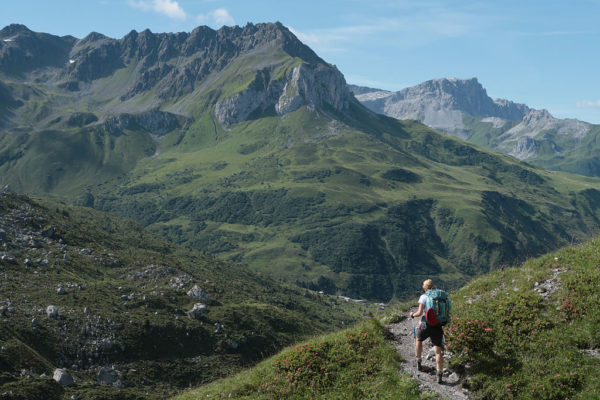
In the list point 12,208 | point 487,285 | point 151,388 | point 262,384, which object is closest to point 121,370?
point 151,388

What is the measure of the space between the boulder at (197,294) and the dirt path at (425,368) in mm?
111213

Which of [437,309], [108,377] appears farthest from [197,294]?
[437,309]

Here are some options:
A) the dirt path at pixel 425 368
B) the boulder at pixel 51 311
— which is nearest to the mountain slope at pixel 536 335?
the dirt path at pixel 425 368

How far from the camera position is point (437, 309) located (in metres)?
19.4

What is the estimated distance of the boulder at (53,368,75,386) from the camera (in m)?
59.3

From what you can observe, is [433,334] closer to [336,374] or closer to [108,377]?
[336,374]

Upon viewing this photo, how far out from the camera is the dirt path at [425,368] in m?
18.5

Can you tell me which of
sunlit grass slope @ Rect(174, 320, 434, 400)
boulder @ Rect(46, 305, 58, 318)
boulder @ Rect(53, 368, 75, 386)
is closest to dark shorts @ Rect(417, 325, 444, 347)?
sunlit grass slope @ Rect(174, 320, 434, 400)

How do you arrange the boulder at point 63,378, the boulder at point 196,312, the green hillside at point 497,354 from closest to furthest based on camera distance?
the green hillside at point 497,354
the boulder at point 63,378
the boulder at point 196,312

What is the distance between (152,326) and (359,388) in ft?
280

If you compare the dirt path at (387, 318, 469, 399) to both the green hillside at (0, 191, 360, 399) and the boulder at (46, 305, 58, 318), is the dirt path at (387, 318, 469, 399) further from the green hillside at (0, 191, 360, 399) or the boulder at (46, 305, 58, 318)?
the boulder at (46, 305, 58, 318)

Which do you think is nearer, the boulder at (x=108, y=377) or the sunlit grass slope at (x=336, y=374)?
the sunlit grass slope at (x=336, y=374)

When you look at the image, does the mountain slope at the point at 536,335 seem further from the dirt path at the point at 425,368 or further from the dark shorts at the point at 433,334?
the dark shorts at the point at 433,334

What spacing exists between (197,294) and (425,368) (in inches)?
4615
